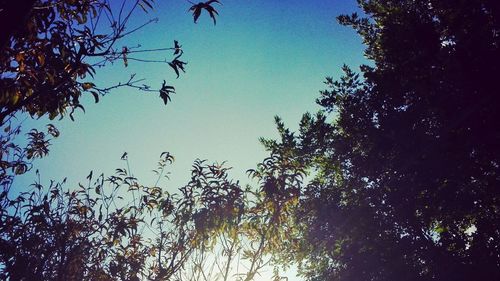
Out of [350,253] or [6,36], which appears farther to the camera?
[350,253]

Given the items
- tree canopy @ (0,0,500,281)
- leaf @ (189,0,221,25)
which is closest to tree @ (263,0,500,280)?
tree canopy @ (0,0,500,281)

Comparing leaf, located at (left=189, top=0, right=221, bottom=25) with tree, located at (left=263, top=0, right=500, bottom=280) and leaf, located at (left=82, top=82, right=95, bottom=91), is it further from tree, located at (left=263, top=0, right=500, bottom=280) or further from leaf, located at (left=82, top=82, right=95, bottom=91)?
tree, located at (left=263, top=0, right=500, bottom=280)

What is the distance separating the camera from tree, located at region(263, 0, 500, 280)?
35.1ft

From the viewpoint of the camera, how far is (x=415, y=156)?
39.8ft

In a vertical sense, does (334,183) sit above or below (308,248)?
above

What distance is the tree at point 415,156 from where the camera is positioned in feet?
35.1

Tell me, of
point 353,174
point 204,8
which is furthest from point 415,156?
point 204,8

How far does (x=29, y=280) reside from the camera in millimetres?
6176

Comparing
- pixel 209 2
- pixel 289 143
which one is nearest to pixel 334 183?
pixel 289 143

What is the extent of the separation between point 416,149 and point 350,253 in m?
6.43

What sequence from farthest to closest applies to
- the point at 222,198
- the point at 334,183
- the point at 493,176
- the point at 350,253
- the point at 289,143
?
the point at 289,143
the point at 334,183
the point at 350,253
the point at 493,176
the point at 222,198

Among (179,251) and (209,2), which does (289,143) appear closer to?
(179,251)

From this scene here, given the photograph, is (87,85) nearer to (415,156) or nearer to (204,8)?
(204,8)

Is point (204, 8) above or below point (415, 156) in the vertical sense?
below
